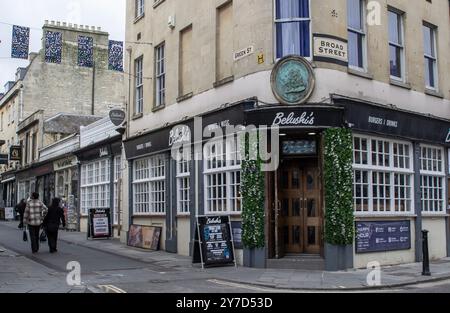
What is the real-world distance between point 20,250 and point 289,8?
1139 cm

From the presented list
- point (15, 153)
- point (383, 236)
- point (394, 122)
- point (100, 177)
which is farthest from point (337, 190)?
point (15, 153)

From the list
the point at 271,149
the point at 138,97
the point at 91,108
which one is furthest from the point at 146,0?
the point at 91,108

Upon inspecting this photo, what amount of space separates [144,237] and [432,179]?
9.89 meters

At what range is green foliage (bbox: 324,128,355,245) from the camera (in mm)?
13305

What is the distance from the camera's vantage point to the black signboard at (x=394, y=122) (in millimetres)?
13992

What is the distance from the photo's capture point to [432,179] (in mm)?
17438

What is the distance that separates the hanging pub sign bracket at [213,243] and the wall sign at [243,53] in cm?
434

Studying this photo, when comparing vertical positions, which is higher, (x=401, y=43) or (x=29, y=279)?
(x=401, y=43)

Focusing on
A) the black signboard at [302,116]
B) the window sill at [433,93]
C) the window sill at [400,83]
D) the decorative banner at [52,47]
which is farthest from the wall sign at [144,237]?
the window sill at [433,93]

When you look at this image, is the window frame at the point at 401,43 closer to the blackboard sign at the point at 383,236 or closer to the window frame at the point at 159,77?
the blackboard sign at the point at 383,236

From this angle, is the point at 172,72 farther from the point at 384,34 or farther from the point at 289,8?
the point at 384,34

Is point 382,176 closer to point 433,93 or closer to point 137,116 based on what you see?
point 433,93

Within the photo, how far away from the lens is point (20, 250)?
697 inches

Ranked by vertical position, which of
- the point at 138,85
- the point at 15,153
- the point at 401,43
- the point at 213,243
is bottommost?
the point at 213,243
